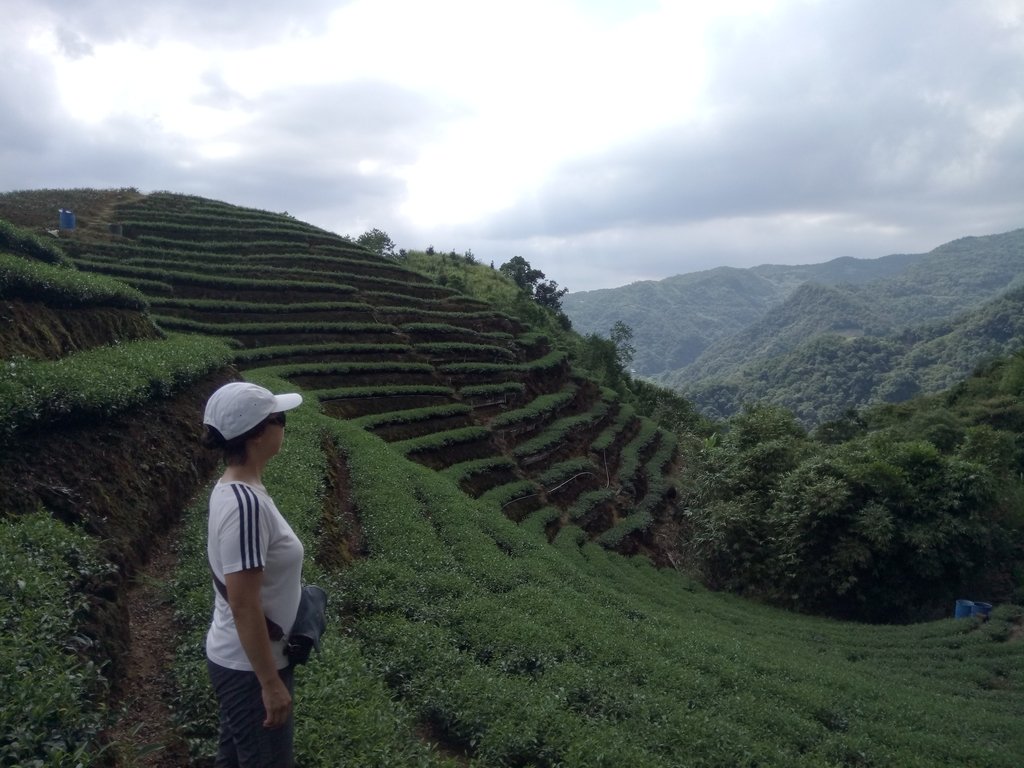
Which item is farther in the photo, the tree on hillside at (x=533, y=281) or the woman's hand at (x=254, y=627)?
the tree on hillside at (x=533, y=281)

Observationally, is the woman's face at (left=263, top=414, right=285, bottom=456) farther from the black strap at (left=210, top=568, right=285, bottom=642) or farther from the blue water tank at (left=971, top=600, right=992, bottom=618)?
the blue water tank at (left=971, top=600, right=992, bottom=618)

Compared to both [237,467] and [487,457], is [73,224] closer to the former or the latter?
[487,457]

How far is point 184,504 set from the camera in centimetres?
905

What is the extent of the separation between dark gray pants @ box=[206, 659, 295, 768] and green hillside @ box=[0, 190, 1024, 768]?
766mm

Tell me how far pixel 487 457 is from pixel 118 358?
14153 millimetres

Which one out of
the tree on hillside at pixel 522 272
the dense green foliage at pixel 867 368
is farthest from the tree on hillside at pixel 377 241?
the dense green foliage at pixel 867 368

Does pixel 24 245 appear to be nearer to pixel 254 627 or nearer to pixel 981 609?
pixel 254 627

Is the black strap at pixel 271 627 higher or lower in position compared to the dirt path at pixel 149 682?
higher

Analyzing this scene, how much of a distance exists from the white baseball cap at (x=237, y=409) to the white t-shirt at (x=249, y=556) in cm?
26

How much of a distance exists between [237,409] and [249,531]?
59 centimetres

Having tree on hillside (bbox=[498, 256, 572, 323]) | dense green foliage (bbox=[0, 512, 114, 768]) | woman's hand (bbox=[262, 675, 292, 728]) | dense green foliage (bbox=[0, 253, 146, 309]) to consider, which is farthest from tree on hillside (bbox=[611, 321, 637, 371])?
woman's hand (bbox=[262, 675, 292, 728])

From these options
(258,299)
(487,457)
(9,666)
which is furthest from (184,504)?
Result: (258,299)

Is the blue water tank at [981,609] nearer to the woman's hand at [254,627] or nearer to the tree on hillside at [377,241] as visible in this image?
the woman's hand at [254,627]

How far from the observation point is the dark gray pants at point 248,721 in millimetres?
3098
